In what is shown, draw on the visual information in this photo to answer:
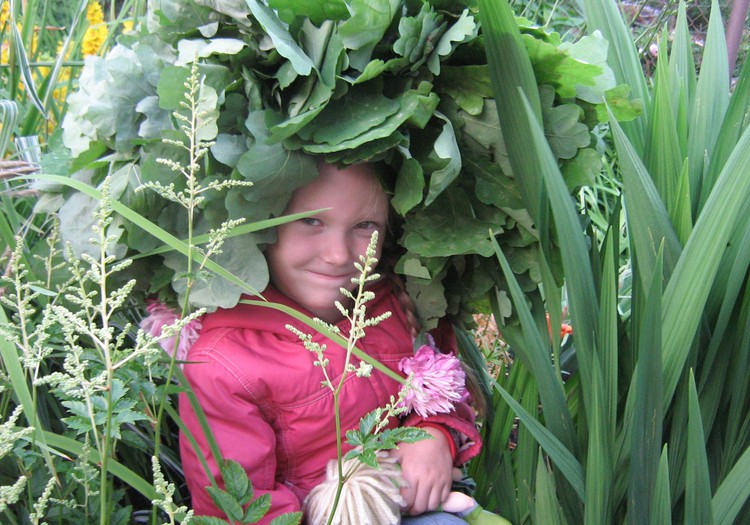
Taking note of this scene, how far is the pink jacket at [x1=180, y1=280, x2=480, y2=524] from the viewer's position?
1092 mm

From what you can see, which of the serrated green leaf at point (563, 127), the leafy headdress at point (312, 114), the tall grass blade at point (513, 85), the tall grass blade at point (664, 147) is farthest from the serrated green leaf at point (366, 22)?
the tall grass blade at point (664, 147)

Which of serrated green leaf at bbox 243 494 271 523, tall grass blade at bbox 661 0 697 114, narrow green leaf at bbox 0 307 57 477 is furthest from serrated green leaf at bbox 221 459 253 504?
tall grass blade at bbox 661 0 697 114

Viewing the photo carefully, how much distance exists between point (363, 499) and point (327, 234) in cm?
39

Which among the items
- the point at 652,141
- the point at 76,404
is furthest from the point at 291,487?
the point at 652,141

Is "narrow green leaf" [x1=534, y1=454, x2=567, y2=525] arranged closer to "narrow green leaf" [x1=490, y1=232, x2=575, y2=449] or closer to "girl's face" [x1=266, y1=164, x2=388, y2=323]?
"narrow green leaf" [x1=490, y1=232, x2=575, y2=449]

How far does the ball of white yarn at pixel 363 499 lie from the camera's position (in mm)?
1057

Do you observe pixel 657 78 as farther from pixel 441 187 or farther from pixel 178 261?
pixel 178 261

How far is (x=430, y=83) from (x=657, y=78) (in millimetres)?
338

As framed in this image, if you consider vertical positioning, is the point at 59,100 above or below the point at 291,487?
above

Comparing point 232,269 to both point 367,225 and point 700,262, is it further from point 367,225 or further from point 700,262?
point 700,262

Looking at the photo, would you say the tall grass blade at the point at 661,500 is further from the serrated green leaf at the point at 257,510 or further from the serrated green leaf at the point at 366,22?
the serrated green leaf at the point at 366,22

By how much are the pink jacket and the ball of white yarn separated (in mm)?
38

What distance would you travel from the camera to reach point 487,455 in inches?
52.7

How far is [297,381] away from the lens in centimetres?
113
